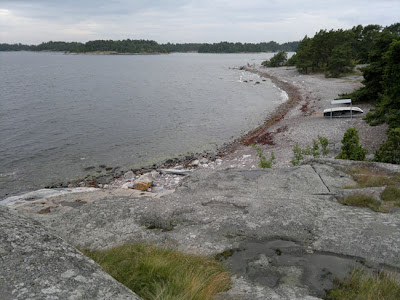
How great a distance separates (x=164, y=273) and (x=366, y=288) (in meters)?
3.44

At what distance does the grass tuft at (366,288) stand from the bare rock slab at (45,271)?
359 centimetres

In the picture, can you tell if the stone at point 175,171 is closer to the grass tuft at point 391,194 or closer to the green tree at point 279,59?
the grass tuft at point 391,194

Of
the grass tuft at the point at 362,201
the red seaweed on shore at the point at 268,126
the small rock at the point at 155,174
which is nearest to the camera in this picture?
the grass tuft at the point at 362,201

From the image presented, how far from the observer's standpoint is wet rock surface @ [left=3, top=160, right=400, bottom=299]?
5871 mm

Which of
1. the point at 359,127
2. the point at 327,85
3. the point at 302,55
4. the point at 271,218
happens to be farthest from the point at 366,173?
the point at 302,55

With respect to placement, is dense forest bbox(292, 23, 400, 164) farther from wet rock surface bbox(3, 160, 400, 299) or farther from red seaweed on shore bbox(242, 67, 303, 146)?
red seaweed on shore bbox(242, 67, 303, 146)

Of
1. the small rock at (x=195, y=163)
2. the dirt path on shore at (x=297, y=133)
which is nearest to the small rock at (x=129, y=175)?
the small rock at (x=195, y=163)

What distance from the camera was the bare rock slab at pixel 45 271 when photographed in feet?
11.4

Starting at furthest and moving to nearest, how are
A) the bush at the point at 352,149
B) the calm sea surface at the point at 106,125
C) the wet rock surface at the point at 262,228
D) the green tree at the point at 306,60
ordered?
the green tree at the point at 306,60, the calm sea surface at the point at 106,125, the bush at the point at 352,149, the wet rock surface at the point at 262,228

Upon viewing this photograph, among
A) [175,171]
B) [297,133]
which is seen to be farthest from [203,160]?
[297,133]

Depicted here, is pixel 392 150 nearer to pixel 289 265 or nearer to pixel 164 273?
pixel 289 265

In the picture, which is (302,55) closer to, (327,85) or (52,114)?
(327,85)

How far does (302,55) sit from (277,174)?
88.3 metres

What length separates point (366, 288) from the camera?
4.80 metres
